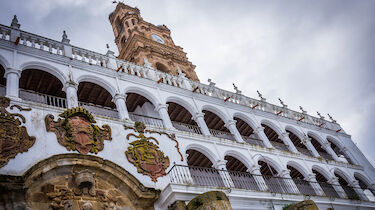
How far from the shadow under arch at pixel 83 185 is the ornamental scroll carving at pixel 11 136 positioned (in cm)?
80

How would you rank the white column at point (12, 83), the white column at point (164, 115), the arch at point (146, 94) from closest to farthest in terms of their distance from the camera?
the white column at point (12, 83) → the white column at point (164, 115) → the arch at point (146, 94)

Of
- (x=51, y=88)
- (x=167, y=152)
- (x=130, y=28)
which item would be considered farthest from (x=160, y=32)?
→ (x=167, y=152)

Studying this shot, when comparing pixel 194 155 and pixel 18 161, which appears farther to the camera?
pixel 194 155

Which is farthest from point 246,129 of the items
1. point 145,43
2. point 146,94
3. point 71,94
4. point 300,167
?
point 71,94

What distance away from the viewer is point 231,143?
1714 centimetres

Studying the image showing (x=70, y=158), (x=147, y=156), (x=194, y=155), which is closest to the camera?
(x=70, y=158)

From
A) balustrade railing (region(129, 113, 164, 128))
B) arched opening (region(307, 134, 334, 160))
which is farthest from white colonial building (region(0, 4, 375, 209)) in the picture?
arched opening (region(307, 134, 334, 160))

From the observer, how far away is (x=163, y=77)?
61.1 ft

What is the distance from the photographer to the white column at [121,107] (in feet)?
47.1

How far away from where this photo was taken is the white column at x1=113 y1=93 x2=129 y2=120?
14.3 meters

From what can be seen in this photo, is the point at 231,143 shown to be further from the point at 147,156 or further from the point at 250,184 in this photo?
the point at 147,156

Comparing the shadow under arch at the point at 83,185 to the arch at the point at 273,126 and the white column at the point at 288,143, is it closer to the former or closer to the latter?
the white column at the point at 288,143

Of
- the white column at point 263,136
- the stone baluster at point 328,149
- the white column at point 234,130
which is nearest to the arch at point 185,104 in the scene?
the white column at point 234,130

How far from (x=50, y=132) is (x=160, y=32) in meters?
22.0
